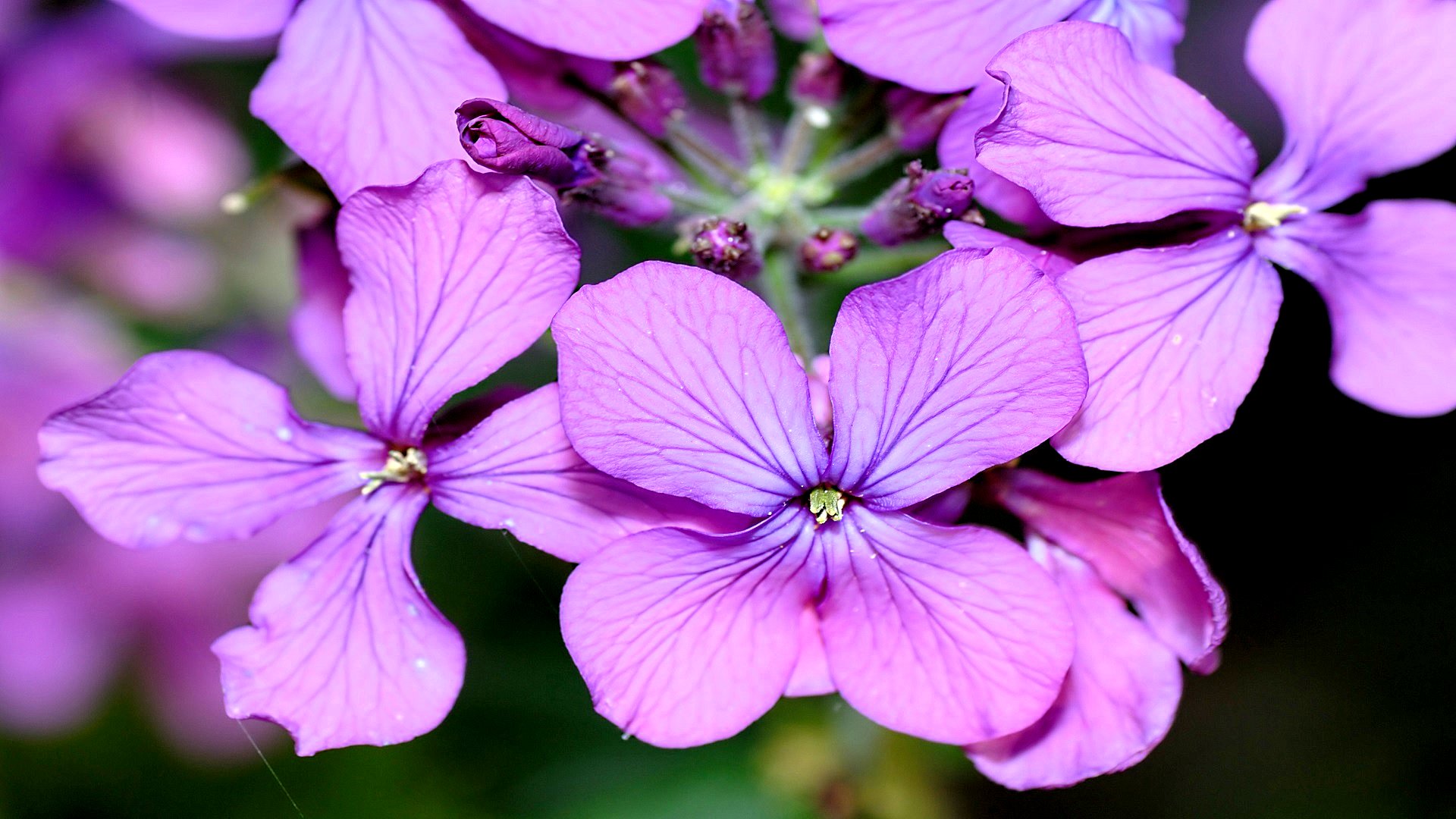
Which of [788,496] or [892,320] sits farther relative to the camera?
[788,496]

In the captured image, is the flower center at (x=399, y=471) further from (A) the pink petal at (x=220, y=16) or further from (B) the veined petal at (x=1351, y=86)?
(B) the veined petal at (x=1351, y=86)

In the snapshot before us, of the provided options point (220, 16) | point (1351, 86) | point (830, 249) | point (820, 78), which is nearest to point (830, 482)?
point (830, 249)

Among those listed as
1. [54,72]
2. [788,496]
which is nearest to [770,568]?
[788,496]

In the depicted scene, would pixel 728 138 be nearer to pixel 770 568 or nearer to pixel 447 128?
pixel 447 128

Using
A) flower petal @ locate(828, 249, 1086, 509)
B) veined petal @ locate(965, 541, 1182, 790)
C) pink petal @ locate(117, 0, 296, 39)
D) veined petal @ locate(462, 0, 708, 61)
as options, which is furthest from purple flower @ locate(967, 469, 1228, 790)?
pink petal @ locate(117, 0, 296, 39)

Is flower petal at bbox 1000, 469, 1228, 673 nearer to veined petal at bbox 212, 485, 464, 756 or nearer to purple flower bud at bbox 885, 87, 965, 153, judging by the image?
purple flower bud at bbox 885, 87, 965, 153

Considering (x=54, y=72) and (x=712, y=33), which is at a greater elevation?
(x=712, y=33)
